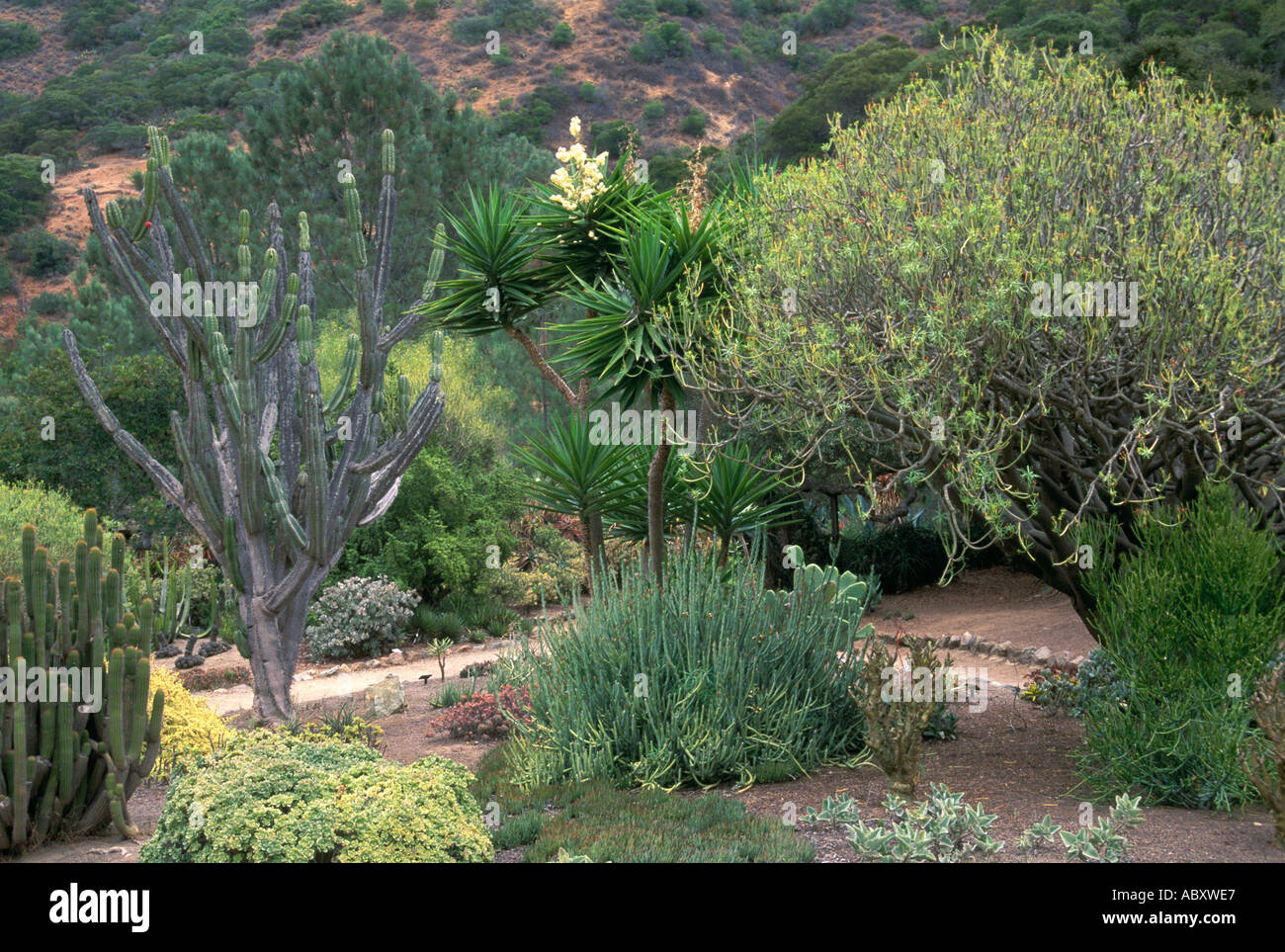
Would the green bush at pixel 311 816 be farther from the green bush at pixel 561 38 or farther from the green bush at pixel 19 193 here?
the green bush at pixel 561 38

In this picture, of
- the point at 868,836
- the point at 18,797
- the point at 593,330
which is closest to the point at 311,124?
the point at 593,330

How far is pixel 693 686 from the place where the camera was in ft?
20.5

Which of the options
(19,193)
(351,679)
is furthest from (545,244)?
(19,193)

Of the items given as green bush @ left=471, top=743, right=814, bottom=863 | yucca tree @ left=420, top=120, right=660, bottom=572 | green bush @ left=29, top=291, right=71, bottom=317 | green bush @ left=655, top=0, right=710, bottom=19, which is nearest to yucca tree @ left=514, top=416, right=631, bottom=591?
yucca tree @ left=420, top=120, right=660, bottom=572

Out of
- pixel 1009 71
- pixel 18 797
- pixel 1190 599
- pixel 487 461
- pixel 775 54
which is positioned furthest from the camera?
pixel 775 54

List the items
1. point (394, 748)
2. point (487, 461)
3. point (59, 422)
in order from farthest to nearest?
point (487, 461)
point (59, 422)
point (394, 748)

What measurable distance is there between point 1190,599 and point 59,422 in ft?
48.4

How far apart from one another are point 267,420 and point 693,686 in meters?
4.32

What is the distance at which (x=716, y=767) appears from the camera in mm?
6148

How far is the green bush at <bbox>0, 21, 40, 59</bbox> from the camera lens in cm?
4859

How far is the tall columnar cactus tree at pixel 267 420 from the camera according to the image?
7691 mm

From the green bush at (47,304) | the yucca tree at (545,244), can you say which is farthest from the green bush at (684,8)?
the yucca tree at (545,244)

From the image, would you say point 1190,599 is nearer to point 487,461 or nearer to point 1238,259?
point 1238,259

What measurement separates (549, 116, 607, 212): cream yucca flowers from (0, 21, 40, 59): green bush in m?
52.8
